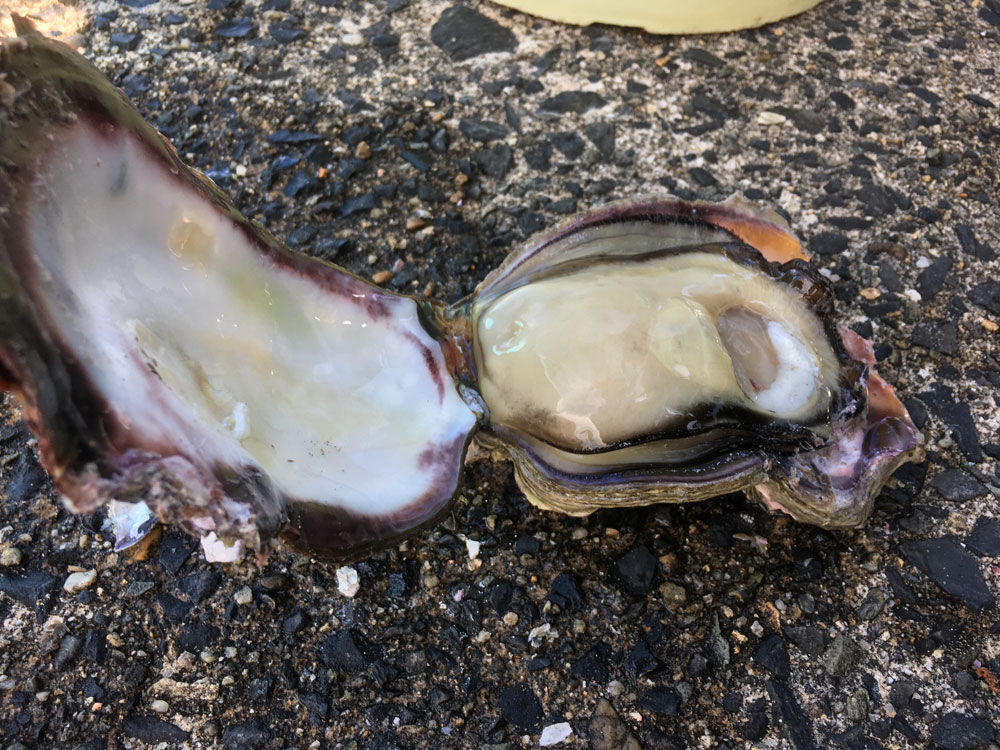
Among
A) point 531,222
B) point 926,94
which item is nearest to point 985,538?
point 531,222

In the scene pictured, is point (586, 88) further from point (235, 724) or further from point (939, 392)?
point (235, 724)

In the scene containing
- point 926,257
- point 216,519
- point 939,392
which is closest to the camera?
point 216,519

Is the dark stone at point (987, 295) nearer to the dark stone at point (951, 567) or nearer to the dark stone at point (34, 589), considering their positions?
the dark stone at point (951, 567)

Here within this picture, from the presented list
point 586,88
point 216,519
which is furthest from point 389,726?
point 586,88

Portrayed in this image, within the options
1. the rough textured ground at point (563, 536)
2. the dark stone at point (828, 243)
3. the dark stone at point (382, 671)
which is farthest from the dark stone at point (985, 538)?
the dark stone at point (382, 671)

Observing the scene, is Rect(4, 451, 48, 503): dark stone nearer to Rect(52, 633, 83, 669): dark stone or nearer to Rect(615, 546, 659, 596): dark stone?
Rect(52, 633, 83, 669): dark stone

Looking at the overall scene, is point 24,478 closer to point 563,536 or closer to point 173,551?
point 173,551

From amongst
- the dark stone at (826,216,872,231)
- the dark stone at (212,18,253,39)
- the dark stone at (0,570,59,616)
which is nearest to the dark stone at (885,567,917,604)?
the dark stone at (826,216,872,231)
